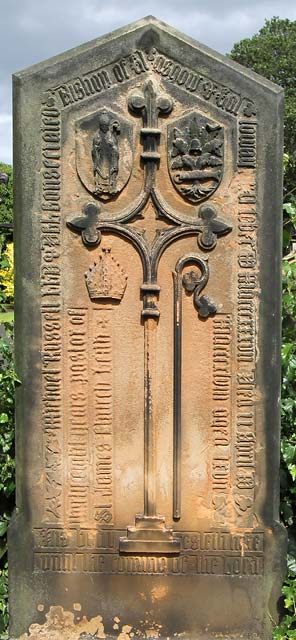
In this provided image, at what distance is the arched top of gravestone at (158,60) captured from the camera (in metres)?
3.40

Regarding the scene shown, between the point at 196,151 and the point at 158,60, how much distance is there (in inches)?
21.6

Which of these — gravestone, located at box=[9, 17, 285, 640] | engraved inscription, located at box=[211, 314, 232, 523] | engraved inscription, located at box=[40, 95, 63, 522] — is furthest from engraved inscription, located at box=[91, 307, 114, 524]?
engraved inscription, located at box=[211, 314, 232, 523]

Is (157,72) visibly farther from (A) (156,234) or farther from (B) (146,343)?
(B) (146,343)

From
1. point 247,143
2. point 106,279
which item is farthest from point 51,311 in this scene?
point 247,143

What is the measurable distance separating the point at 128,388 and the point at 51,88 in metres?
1.78

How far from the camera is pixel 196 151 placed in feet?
11.3

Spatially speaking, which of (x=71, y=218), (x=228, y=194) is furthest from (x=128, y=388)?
(x=228, y=194)

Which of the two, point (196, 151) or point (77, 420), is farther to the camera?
point (77, 420)

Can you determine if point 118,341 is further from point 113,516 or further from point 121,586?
point 121,586

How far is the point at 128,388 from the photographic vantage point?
361cm

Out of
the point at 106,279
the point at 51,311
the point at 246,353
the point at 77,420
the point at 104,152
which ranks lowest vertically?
the point at 77,420

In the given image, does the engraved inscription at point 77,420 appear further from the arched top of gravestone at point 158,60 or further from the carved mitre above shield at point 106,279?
the arched top of gravestone at point 158,60

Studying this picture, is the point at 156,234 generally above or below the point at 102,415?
above

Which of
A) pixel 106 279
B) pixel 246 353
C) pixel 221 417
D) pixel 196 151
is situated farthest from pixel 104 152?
pixel 221 417
